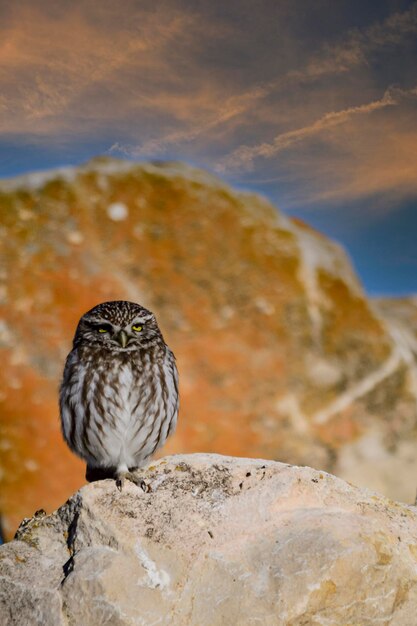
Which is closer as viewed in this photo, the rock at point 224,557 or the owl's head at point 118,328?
the rock at point 224,557

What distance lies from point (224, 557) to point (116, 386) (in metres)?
1.52

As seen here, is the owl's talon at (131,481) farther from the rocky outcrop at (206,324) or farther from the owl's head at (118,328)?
the rocky outcrop at (206,324)

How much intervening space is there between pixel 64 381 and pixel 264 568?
2.07 m

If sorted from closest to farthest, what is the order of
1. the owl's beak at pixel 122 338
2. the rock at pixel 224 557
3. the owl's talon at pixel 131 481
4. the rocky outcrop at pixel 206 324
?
the rock at pixel 224 557, the owl's talon at pixel 131 481, the owl's beak at pixel 122 338, the rocky outcrop at pixel 206 324

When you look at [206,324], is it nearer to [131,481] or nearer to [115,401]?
[115,401]

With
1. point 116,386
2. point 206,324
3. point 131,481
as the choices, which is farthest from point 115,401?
point 206,324

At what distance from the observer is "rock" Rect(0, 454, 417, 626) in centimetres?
363

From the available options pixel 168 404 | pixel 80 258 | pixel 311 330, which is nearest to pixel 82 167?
pixel 80 258

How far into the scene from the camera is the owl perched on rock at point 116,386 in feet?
16.0

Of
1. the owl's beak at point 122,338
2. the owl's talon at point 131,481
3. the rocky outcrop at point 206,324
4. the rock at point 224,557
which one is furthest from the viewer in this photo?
the rocky outcrop at point 206,324

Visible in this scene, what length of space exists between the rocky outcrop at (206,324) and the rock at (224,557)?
4.75 metres

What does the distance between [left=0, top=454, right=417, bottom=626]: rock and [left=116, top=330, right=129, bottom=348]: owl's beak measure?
1.06 meters

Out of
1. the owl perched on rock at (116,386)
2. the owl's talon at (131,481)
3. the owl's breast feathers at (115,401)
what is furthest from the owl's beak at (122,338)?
the owl's talon at (131,481)

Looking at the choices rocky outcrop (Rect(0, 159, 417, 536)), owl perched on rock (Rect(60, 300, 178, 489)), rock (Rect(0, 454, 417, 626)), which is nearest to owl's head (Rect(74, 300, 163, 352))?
owl perched on rock (Rect(60, 300, 178, 489))
